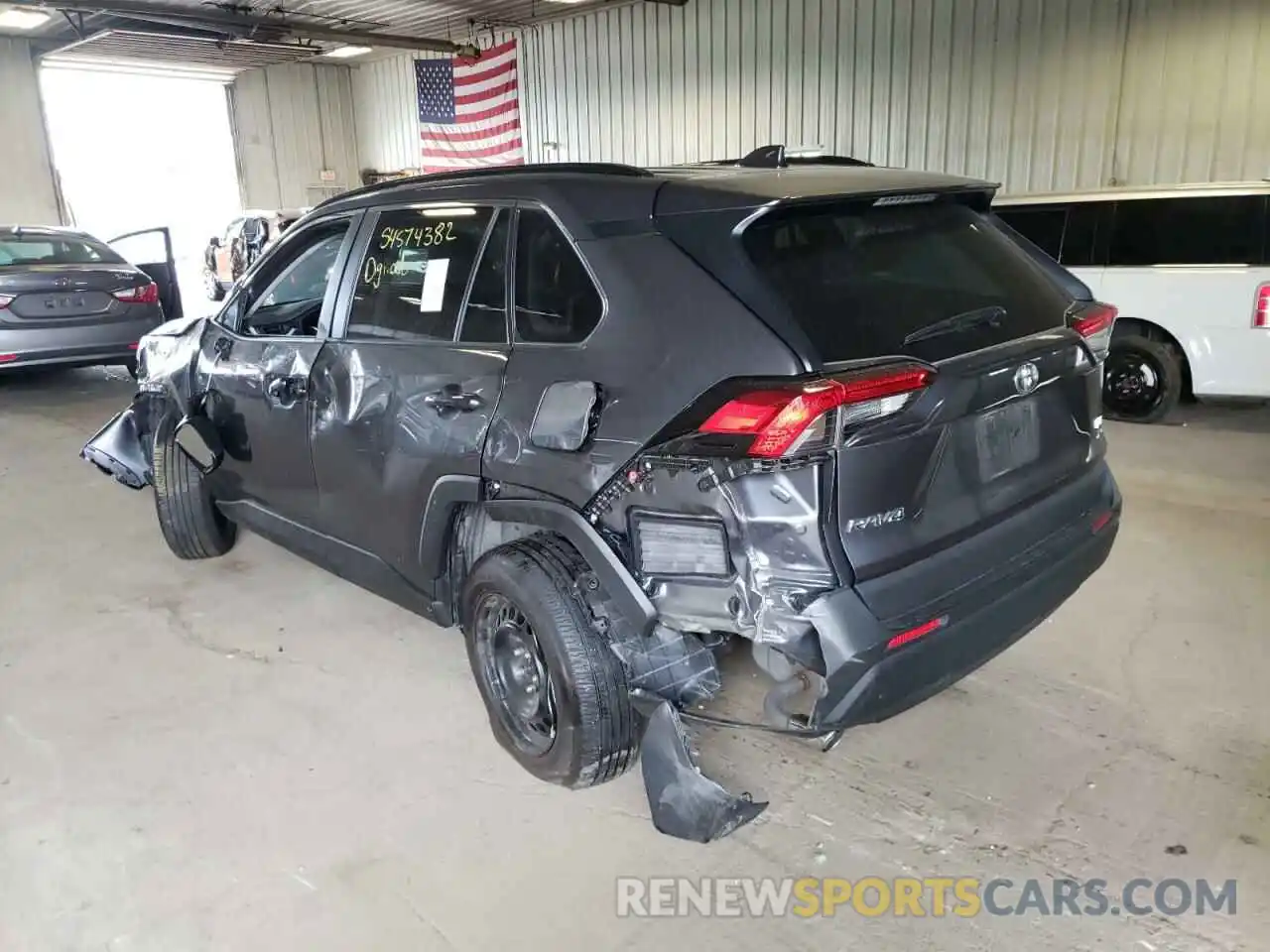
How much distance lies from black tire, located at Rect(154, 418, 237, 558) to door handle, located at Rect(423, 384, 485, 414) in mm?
1989

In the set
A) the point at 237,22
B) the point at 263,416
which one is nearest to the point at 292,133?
the point at 237,22

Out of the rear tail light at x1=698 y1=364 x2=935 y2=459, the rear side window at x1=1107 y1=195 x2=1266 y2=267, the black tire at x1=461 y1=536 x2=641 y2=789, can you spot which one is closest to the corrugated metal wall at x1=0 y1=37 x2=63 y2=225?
the rear side window at x1=1107 y1=195 x2=1266 y2=267

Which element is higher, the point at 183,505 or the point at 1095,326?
the point at 1095,326

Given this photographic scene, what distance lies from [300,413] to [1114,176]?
28.3ft

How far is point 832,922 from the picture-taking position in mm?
2211

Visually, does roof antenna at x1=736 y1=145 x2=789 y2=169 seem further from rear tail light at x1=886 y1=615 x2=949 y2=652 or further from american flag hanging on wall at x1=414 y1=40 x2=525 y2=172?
american flag hanging on wall at x1=414 y1=40 x2=525 y2=172

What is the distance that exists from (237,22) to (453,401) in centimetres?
1314

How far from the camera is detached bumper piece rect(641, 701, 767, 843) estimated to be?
2416 millimetres

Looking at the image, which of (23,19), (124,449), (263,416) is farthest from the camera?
(23,19)

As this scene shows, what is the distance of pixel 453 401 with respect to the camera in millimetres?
2734

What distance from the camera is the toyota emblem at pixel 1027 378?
2.36 m

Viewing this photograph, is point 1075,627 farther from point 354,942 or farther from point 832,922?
point 354,942

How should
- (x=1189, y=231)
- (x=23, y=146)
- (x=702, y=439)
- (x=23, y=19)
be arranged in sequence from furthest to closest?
(x=23, y=146)
(x=23, y=19)
(x=1189, y=231)
(x=702, y=439)

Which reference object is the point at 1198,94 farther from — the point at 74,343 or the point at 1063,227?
the point at 74,343
